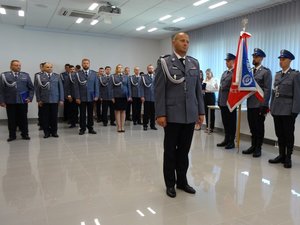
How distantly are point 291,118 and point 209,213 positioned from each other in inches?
84.2

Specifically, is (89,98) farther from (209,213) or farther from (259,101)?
(209,213)

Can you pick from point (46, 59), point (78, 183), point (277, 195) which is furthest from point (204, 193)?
point (46, 59)

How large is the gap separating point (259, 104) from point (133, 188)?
97.2 inches

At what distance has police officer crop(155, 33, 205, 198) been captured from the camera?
272 centimetres

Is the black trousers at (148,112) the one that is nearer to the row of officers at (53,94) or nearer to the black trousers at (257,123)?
the row of officers at (53,94)

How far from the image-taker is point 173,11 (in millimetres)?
6297

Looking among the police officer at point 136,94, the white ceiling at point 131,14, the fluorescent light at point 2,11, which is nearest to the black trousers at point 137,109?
the police officer at point 136,94

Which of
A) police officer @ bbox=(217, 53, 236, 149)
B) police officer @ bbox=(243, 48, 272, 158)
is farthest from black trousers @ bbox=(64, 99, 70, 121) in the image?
police officer @ bbox=(243, 48, 272, 158)

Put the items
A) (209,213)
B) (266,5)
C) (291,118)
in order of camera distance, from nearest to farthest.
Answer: (209,213)
(291,118)
(266,5)

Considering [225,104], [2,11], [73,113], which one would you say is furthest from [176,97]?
[2,11]

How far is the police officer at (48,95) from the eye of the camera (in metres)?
5.75

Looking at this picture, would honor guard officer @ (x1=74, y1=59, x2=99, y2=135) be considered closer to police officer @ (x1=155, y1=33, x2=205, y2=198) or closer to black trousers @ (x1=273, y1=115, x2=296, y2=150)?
police officer @ (x1=155, y1=33, x2=205, y2=198)

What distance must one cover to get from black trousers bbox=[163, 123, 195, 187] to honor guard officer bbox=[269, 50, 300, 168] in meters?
1.78

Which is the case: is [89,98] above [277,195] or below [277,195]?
above
